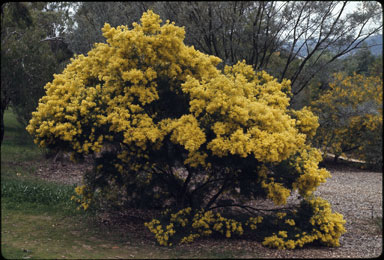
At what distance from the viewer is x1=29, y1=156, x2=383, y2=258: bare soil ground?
22.7 ft

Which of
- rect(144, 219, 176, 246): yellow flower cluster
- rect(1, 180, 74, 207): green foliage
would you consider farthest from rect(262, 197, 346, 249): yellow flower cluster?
rect(1, 180, 74, 207): green foliage

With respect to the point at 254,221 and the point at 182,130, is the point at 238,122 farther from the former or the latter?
the point at 254,221

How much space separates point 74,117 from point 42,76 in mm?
6484

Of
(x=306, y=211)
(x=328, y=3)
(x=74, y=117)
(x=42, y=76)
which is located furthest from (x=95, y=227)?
(x=328, y=3)

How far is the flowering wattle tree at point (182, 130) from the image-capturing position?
6.61 meters

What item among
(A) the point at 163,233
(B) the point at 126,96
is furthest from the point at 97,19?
(A) the point at 163,233

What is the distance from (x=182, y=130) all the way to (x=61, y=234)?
3.19 metres

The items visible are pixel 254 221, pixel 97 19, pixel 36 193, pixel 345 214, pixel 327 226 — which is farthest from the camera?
pixel 97 19

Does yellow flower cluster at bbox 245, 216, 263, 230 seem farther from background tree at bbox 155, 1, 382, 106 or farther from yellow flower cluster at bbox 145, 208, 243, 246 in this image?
background tree at bbox 155, 1, 382, 106

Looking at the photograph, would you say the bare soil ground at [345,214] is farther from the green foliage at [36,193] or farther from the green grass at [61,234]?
the green foliage at [36,193]

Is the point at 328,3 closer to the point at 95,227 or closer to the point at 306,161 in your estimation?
the point at 306,161

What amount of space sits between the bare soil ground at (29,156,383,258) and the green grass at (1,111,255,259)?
0.65ft

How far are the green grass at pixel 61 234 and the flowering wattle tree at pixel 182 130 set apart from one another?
0.51 metres

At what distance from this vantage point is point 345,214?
32.2ft
